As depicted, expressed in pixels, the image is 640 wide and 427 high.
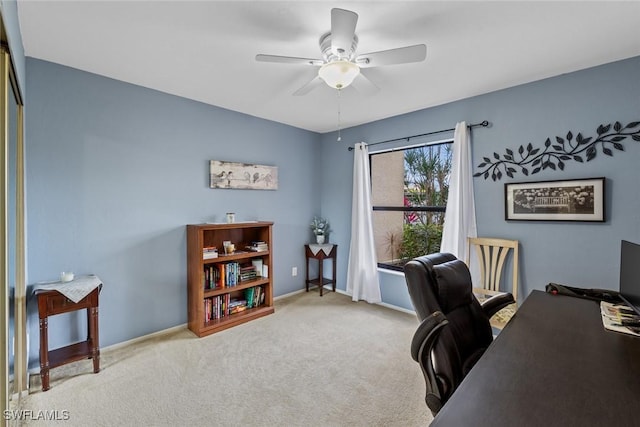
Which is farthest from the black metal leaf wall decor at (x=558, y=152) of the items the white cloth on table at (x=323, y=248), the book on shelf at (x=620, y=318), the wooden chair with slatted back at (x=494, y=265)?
the white cloth on table at (x=323, y=248)

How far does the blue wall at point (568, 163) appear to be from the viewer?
87.2 inches

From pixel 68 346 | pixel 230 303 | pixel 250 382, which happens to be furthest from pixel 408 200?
pixel 68 346

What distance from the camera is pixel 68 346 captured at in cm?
231

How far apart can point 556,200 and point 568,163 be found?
0.32 meters

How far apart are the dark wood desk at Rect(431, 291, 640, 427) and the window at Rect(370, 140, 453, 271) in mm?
2112

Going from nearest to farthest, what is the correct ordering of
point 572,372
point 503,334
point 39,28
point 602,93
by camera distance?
point 572,372, point 503,334, point 39,28, point 602,93

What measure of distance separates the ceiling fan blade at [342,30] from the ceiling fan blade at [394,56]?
0.14 m

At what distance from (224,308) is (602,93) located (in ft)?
13.0

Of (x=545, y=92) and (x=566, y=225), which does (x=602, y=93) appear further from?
(x=566, y=225)

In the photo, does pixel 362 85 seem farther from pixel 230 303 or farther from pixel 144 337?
pixel 144 337

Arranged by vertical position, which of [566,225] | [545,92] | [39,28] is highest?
[39,28]

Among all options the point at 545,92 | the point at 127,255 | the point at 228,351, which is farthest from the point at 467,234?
the point at 127,255

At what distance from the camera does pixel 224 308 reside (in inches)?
125

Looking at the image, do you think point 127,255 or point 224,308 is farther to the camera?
point 224,308
